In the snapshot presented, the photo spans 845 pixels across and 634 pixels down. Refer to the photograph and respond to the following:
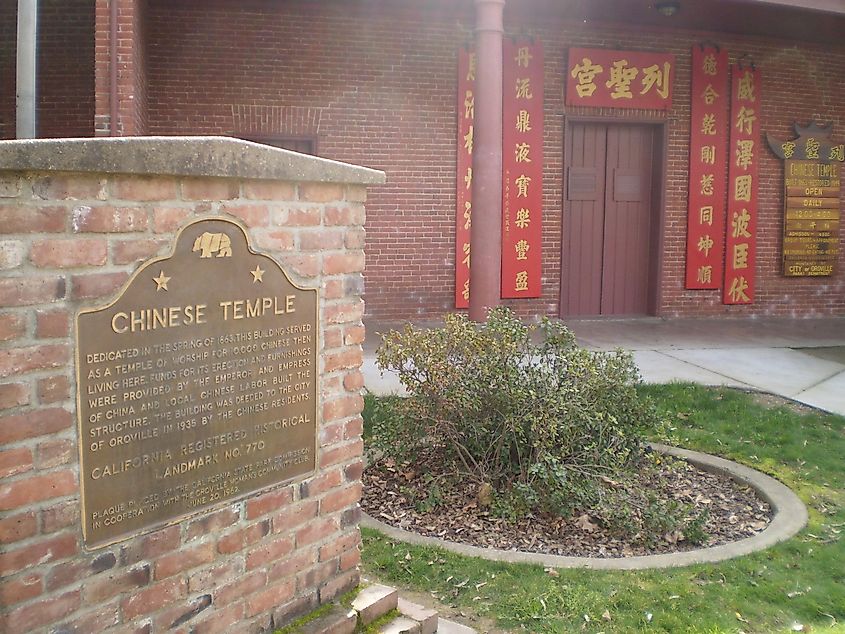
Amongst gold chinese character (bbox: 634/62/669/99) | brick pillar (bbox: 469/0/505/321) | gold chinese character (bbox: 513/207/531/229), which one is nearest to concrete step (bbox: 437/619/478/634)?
brick pillar (bbox: 469/0/505/321)

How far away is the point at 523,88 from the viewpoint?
1139cm

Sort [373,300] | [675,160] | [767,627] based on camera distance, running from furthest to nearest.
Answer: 1. [675,160]
2. [373,300]
3. [767,627]

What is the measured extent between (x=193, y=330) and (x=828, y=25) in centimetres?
1199

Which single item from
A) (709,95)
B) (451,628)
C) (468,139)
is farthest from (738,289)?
(451,628)

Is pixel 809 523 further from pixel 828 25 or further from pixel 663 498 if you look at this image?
pixel 828 25

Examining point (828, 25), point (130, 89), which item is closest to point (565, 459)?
point (130, 89)

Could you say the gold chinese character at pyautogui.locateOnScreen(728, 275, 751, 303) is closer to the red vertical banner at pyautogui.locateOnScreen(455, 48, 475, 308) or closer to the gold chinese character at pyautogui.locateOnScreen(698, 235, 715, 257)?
the gold chinese character at pyautogui.locateOnScreen(698, 235, 715, 257)

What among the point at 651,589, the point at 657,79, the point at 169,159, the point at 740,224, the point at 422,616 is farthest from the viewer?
the point at 740,224

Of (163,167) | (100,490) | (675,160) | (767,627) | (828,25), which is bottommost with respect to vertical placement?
(767,627)

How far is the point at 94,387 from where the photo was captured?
2.18 m

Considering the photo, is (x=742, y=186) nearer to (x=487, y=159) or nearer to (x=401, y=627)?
(x=487, y=159)

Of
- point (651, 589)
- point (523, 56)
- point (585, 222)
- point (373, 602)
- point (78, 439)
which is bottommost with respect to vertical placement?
point (651, 589)

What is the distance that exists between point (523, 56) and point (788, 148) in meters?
4.30

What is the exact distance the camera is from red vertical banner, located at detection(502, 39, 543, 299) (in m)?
11.4
